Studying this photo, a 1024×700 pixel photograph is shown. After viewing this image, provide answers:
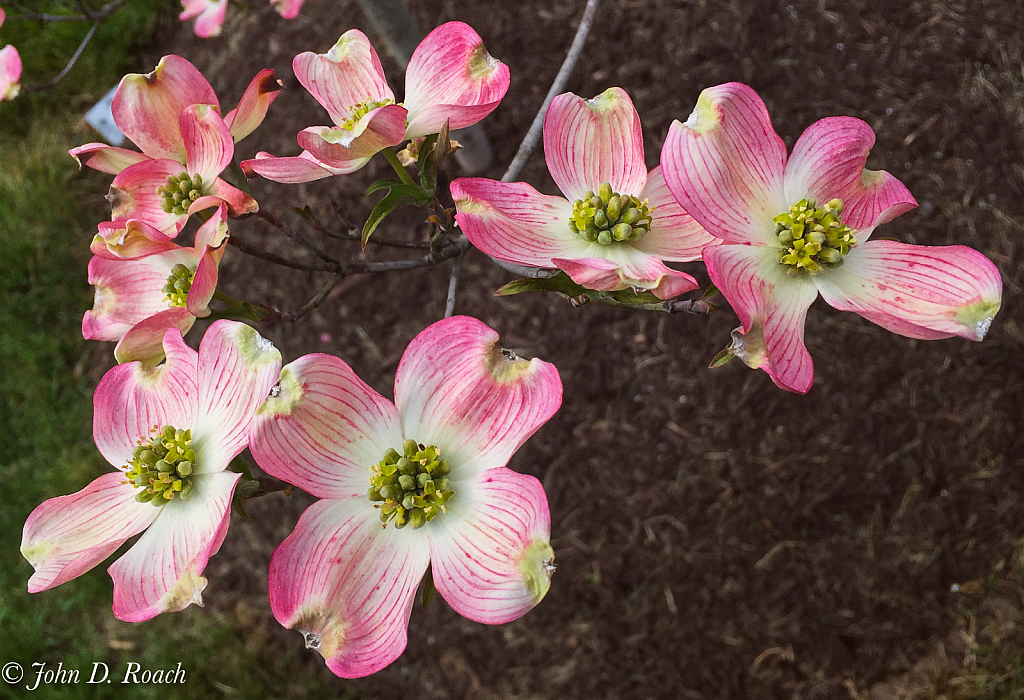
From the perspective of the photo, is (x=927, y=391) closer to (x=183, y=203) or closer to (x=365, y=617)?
(x=365, y=617)

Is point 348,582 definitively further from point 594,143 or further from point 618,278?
point 594,143

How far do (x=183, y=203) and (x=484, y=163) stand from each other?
991 mm

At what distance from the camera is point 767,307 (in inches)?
25.7

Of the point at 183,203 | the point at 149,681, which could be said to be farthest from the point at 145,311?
the point at 149,681

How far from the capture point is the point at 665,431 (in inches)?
66.6

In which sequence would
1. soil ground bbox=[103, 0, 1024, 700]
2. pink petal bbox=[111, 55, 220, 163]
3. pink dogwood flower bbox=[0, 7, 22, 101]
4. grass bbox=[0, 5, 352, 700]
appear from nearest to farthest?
pink petal bbox=[111, 55, 220, 163]
pink dogwood flower bbox=[0, 7, 22, 101]
soil ground bbox=[103, 0, 1024, 700]
grass bbox=[0, 5, 352, 700]

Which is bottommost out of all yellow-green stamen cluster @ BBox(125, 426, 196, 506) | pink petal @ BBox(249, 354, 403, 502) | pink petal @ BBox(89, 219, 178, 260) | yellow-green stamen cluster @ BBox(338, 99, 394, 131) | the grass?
the grass

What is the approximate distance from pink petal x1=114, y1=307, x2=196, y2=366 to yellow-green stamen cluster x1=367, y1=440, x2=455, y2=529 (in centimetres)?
26

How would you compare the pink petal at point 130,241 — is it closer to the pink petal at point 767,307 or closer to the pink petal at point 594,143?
the pink petal at point 594,143

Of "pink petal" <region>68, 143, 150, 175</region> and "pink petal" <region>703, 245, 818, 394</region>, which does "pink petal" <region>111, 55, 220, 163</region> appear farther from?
"pink petal" <region>703, 245, 818, 394</region>

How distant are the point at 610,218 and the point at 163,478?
535 millimetres

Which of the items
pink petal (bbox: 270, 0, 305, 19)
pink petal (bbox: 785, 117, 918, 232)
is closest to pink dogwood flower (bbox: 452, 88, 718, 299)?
pink petal (bbox: 785, 117, 918, 232)

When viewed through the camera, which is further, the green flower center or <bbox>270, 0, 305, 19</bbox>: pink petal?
<bbox>270, 0, 305, 19</bbox>: pink petal

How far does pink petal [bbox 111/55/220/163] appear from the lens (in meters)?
0.82
